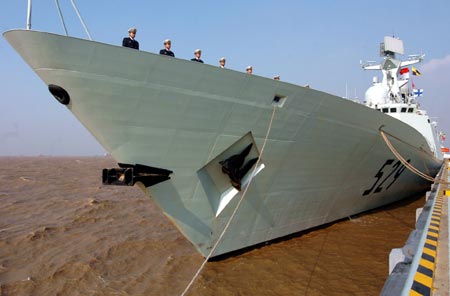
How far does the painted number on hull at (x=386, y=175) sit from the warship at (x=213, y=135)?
132 cm

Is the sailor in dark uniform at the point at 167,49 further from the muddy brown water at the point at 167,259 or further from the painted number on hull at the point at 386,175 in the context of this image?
the painted number on hull at the point at 386,175

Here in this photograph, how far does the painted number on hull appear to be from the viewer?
9.31 metres

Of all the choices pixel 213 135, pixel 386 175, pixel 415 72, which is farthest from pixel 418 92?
pixel 213 135

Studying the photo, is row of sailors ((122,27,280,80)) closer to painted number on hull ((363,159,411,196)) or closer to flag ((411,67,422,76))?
painted number on hull ((363,159,411,196))

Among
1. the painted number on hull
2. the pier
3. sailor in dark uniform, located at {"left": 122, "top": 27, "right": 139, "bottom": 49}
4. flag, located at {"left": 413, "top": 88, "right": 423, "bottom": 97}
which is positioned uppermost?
flag, located at {"left": 413, "top": 88, "right": 423, "bottom": 97}

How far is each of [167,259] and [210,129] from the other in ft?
11.3

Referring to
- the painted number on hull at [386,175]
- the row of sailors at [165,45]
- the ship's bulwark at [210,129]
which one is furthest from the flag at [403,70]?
the row of sailors at [165,45]

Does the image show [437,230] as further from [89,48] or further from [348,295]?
[89,48]

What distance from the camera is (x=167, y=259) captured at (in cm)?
675

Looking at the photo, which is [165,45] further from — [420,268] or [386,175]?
[386,175]

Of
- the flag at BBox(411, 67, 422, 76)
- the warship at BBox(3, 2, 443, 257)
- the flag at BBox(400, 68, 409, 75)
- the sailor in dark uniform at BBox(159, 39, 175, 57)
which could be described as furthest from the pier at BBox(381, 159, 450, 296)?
the flag at BBox(411, 67, 422, 76)

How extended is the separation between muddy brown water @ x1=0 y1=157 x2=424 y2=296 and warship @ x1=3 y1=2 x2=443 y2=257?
0.58 m

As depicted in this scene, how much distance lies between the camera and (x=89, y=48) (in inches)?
152

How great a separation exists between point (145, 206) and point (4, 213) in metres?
5.08
